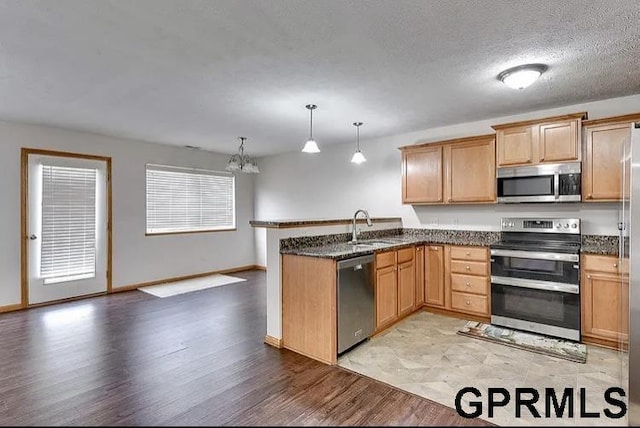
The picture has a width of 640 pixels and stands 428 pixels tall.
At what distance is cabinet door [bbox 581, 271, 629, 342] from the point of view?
3111 millimetres

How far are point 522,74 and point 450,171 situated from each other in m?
1.69

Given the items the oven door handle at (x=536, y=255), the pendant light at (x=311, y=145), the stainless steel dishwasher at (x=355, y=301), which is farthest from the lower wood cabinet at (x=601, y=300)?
the pendant light at (x=311, y=145)

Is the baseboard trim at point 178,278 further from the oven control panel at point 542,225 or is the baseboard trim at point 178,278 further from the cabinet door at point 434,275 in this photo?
the oven control panel at point 542,225

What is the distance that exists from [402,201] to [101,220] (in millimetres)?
4479

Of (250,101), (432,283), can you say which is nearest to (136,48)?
(250,101)

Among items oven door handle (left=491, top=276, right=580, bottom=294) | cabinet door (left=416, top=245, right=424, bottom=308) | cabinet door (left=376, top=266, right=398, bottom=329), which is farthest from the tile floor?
cabinet door (left=416, top=245, right=424, bottom=308)

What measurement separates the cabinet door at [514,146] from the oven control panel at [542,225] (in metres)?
0.71

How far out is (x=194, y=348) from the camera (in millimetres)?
3186

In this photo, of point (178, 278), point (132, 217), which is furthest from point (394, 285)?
point (132, 217)

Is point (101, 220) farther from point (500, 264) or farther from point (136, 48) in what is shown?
point (500, 264)

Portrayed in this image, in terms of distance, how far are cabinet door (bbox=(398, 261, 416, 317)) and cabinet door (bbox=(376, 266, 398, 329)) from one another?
12 centimetres

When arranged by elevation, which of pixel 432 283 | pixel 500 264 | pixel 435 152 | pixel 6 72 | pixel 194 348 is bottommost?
pixel 194 348

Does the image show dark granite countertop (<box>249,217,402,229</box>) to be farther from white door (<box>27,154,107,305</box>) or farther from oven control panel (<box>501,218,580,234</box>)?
white door (<box>27,154,107,305</box>)

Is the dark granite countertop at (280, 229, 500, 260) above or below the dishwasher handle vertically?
above
